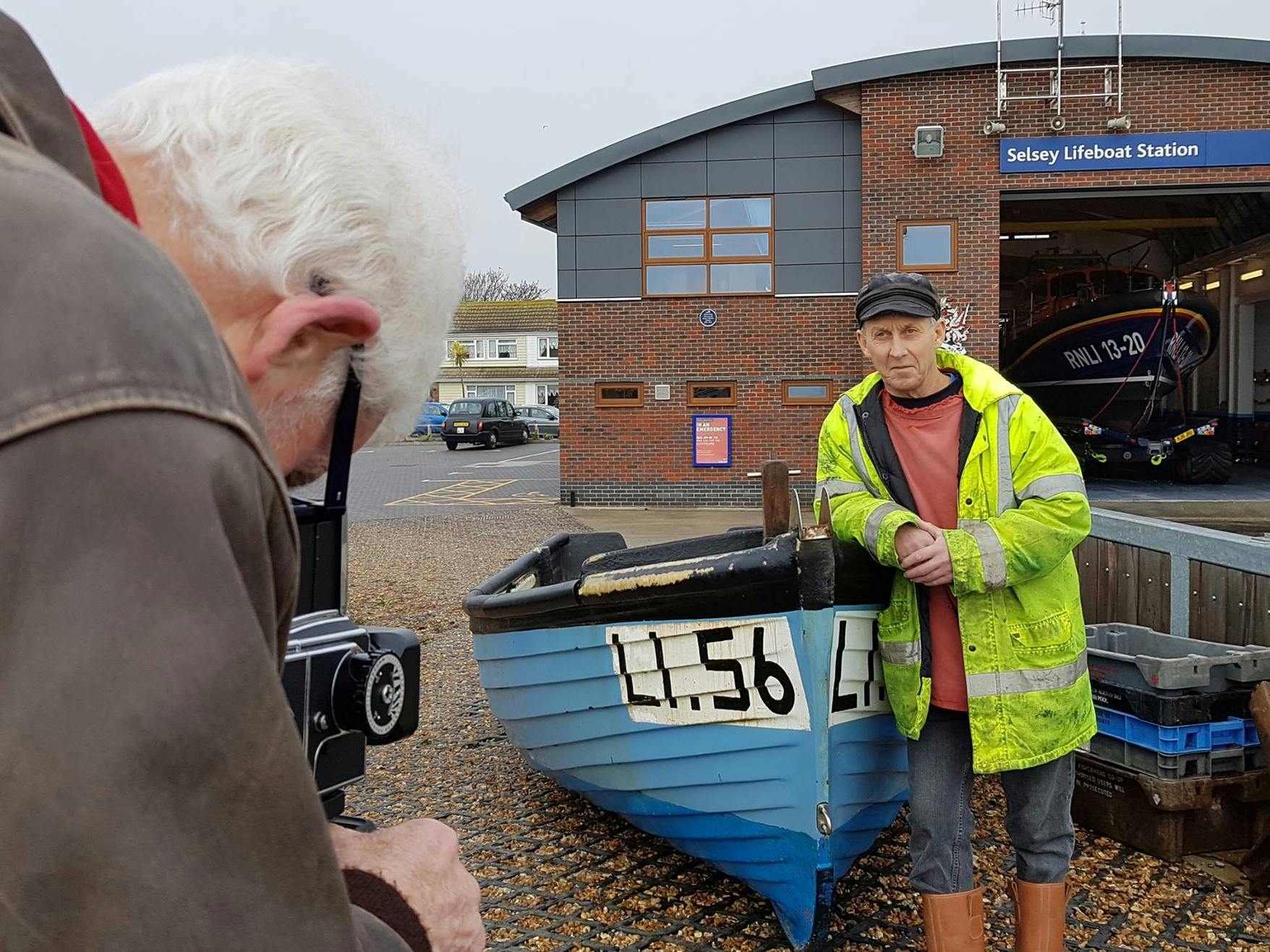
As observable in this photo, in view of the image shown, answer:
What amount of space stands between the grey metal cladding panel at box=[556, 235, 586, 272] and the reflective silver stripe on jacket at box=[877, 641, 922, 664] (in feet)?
45.8

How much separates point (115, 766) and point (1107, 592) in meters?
5.54

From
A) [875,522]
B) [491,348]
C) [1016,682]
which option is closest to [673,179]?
[875,522]

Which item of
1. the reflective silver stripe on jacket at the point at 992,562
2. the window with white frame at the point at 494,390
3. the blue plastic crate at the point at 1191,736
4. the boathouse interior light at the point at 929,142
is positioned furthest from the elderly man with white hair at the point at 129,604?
the window with white frame at the point at 494,390

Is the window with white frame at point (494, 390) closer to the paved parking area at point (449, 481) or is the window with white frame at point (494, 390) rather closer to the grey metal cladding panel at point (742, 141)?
the paved parking area at point (449, 481)

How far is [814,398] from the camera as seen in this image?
16.5 m

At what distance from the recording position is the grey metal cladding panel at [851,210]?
52.9ft

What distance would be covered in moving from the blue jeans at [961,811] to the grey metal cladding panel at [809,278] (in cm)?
1377

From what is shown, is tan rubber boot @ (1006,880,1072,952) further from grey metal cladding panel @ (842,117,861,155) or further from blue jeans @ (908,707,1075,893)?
grey metal cladding panel @ (842,117,861,155)

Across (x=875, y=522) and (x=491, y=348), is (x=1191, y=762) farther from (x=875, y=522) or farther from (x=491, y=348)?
(x=491, y=348)

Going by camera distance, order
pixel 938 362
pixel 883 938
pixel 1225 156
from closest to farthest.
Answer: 1. pixel 938 362
2. pixel 883 938
3. pixel 1225 156

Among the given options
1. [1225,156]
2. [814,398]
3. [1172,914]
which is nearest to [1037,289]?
[1225,156]

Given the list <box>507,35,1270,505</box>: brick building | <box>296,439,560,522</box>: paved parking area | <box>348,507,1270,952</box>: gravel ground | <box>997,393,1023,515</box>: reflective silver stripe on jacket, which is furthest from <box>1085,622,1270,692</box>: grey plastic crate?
<box>296,439,560,522</box>: paved parking area

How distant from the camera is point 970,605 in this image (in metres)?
3.04

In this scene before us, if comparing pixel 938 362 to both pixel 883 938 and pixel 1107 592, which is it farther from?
pixel 1107 592
